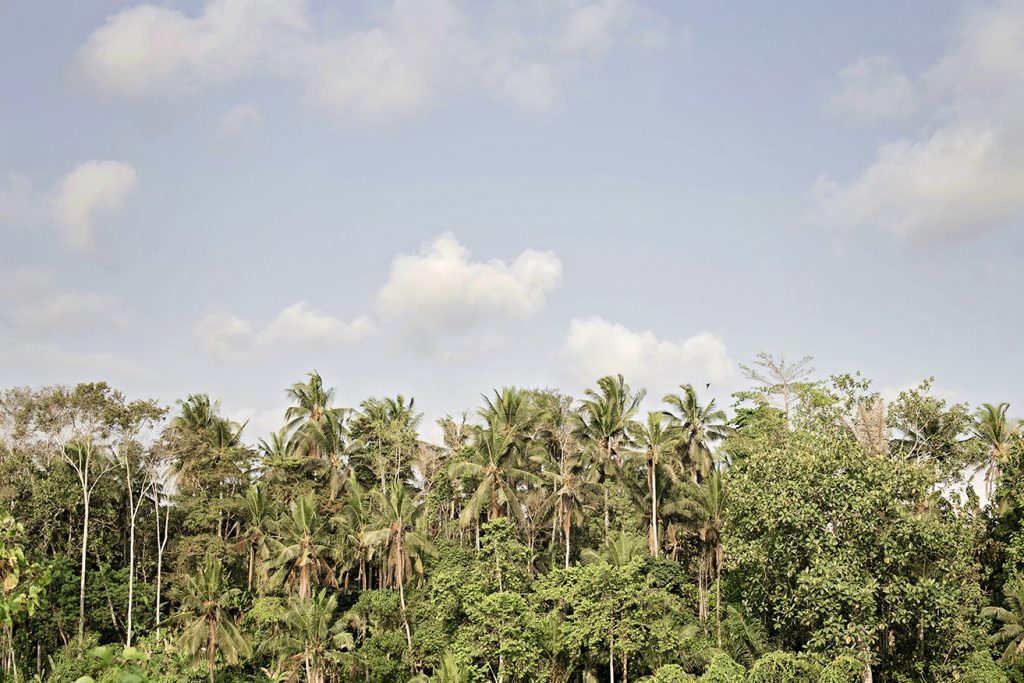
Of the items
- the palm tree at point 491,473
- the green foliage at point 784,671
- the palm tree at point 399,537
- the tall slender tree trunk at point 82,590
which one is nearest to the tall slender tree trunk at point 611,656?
the green foliage at point 784,671

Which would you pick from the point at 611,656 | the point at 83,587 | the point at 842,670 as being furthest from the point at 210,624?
the point at 842,670

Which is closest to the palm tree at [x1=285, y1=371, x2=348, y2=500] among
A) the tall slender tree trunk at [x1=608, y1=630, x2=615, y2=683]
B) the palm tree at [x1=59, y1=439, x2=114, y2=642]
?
the palm tree at [x1=59, y1=439, x2=114, y2=642]

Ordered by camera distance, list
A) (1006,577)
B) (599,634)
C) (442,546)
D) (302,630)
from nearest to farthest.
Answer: (599,634) < (1006,577) < (302,630) < (442,546)

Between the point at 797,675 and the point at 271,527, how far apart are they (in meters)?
23.9

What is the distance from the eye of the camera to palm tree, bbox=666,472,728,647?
33875 millimetres

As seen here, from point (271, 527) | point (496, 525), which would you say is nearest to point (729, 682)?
point (496, 525)

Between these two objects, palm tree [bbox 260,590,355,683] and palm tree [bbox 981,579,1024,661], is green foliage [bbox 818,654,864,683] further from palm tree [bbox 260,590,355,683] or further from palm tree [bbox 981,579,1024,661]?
palm tree [bbox 260,590,355,683]

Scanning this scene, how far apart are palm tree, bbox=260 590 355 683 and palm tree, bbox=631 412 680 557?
13690 millimetres

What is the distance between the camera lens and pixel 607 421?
35.6 metres

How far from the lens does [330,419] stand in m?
41.6

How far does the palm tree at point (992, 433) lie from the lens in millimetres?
30812

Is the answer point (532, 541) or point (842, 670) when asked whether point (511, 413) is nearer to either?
point (532, 541)

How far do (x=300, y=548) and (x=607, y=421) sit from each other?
13952 millimetres

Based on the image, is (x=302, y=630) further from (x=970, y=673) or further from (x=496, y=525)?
(x=970, y=673)
